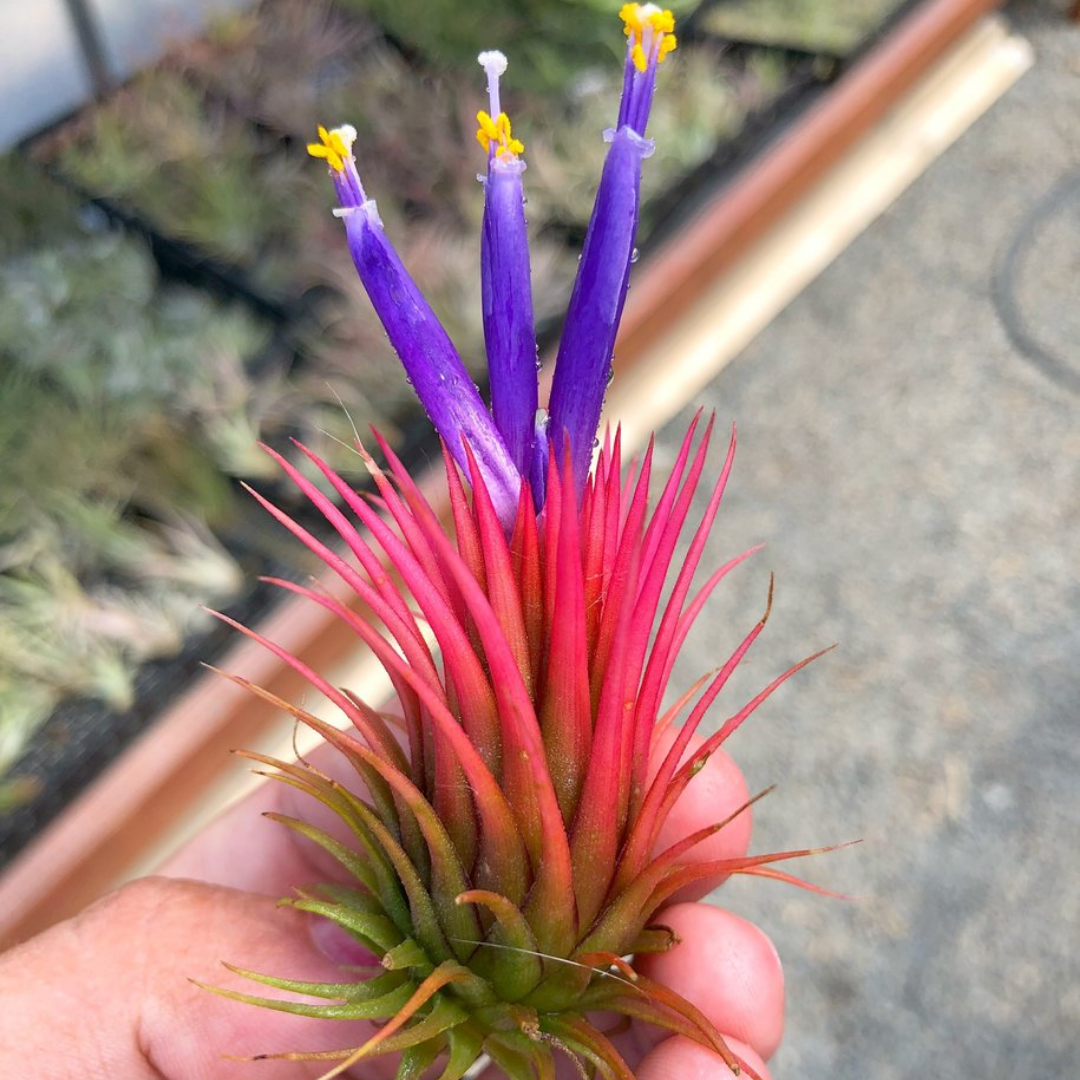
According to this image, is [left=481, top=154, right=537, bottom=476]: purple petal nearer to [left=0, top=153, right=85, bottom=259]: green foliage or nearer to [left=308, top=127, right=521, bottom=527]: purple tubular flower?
[left=308, top=127, right=521, bottom=527]: purple tubular flower

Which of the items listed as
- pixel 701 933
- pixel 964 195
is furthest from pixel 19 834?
pixel 964 195

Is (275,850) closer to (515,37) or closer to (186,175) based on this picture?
(186,175)

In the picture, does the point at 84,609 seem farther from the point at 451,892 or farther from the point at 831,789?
the point at 831,789

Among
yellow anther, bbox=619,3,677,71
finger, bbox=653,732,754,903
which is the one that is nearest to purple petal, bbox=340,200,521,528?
yellow anther, bbox=619,3,677,71

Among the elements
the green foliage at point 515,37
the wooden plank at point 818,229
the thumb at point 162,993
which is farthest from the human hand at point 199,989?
the green foliage at point 515,37

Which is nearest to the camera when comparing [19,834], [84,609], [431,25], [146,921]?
[146,921]

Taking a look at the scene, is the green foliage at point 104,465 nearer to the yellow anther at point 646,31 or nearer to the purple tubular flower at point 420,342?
the purple tubular flower at point 420,342
